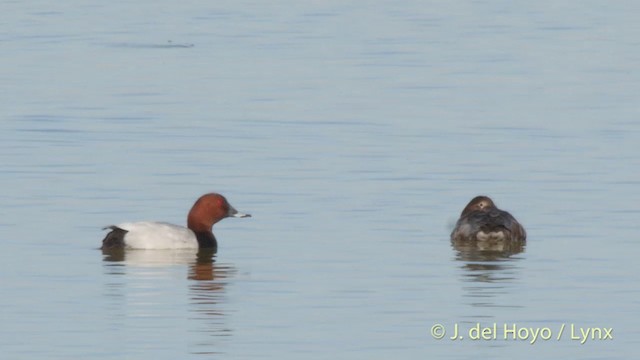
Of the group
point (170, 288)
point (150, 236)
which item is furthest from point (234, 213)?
point (170, 288)

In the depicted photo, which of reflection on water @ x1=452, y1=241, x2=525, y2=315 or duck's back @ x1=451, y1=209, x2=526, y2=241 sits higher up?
duck's back @ x1=451, y1=209, x2=526, y2=241

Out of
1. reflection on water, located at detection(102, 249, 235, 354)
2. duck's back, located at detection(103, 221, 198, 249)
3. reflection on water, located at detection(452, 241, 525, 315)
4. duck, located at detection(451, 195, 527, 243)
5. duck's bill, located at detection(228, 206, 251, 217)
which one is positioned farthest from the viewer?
duck's bill, located at detection(228, 206, 251, 217)

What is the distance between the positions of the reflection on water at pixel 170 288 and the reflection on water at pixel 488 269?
199 cm

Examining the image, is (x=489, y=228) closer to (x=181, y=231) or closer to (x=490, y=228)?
(x=490, y=228)

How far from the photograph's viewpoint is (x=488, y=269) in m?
18.8

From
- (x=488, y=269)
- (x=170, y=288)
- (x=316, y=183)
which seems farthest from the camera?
(x=316, y=183)

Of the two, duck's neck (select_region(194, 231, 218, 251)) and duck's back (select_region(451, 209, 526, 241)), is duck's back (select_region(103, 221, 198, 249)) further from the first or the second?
duck's back (select_region(451, 209, 526, 241))

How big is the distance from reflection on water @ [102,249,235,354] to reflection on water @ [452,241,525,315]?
6.52 feet

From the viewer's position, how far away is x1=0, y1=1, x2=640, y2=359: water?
15.8m

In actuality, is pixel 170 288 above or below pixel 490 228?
below

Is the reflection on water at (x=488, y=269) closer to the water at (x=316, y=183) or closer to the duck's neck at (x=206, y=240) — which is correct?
the water at (x=316, y=183)

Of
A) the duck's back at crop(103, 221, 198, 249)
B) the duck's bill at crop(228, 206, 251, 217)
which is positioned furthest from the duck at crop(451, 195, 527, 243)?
the duck's back at crop(103, 221, 198, 249)

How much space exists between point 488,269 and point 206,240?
284cm

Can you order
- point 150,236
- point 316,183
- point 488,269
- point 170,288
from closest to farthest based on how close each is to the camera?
point 170,288
point 488,269
point 150,236
point 316,183
